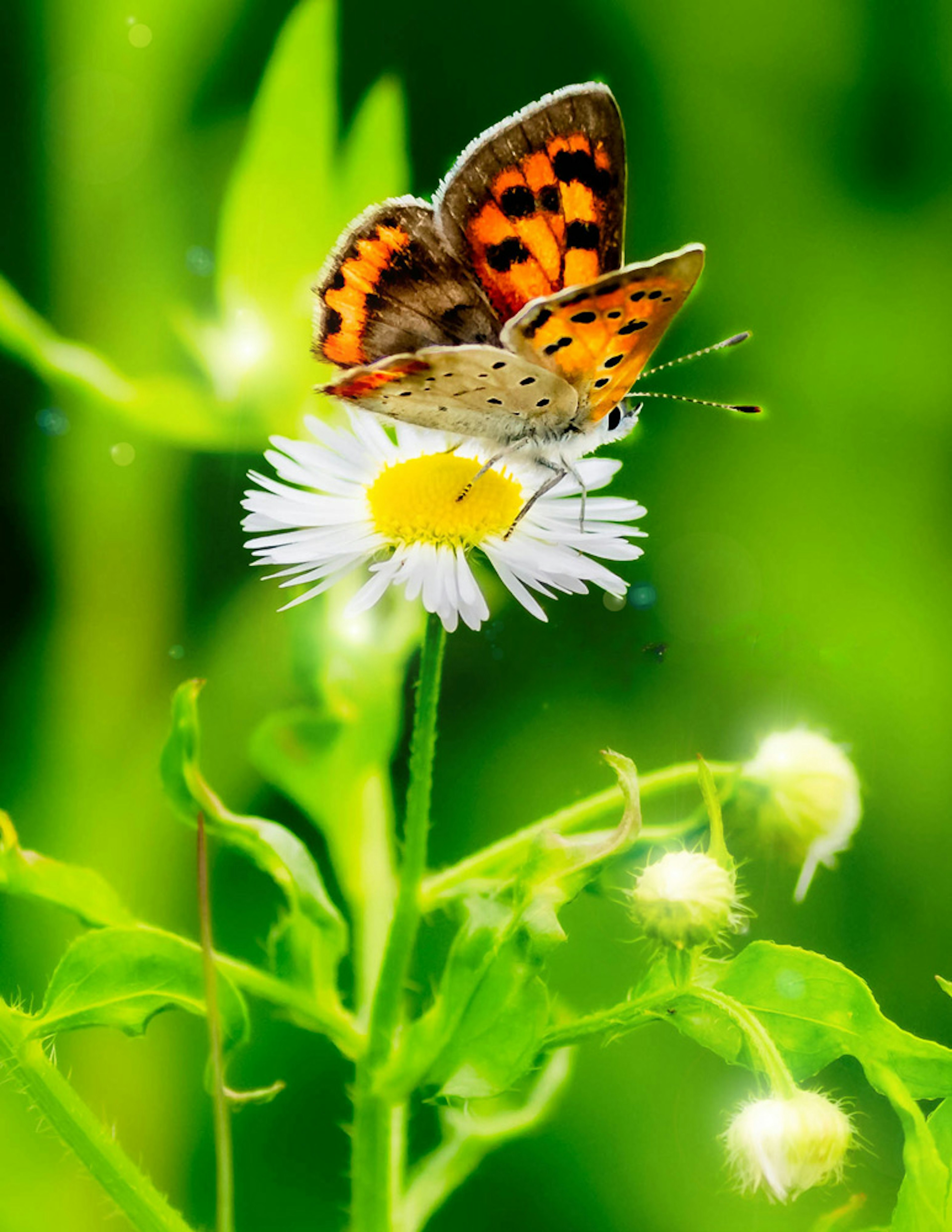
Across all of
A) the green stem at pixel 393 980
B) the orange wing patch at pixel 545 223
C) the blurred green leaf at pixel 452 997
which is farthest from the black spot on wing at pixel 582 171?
the blurred green leaf at pixel 452 997

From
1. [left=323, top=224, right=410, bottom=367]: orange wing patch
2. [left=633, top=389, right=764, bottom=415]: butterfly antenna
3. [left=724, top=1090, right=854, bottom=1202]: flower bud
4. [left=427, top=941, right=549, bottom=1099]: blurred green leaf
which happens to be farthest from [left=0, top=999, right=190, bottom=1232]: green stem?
[left=633, top=389, right=764, bottom=415]: butterfly antenna

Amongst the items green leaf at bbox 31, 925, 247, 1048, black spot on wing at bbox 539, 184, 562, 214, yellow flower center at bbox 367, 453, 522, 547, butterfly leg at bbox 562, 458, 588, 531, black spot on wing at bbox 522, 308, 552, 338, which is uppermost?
black spot on wing at bbox 539, 184, 562, 214

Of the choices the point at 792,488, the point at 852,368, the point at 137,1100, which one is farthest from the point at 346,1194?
the point at 852,368

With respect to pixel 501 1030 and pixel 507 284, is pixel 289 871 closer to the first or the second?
pixel 501 1030

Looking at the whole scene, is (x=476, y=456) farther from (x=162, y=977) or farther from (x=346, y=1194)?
(x=346, y=1194)

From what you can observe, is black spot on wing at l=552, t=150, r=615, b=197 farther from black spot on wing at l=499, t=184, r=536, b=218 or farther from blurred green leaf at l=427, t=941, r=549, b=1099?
blurred green leaf at l=427, t=941, r=549, b=1099

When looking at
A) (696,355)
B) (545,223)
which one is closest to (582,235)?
(545,223)
